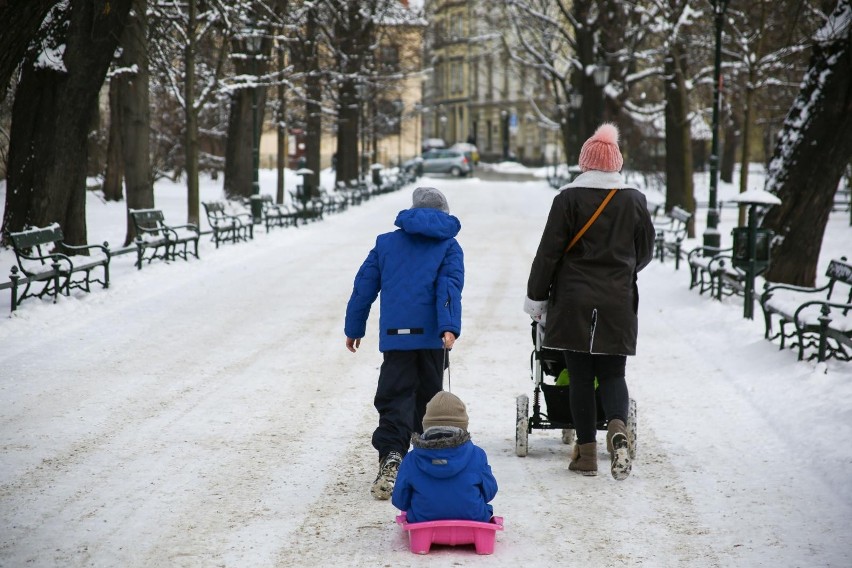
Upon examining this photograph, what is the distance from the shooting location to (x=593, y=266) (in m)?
5.87

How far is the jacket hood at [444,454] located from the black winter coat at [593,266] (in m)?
1.15

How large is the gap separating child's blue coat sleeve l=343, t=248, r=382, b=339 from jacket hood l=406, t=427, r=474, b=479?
3.80 ft

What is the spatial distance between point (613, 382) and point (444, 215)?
50.8 inches

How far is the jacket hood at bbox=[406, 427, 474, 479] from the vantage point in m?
4.87

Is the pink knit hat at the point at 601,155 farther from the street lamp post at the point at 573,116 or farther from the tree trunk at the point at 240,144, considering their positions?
the street lamp post at the point at 573,116

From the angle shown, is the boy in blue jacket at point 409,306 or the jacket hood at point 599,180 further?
the jacket hood at point 599,180

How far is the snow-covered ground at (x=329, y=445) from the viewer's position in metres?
5.00

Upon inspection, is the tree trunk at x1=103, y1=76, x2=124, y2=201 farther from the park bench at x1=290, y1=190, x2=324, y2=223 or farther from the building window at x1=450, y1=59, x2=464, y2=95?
the building window at x1=450, y1=59, x2=464, y2=95

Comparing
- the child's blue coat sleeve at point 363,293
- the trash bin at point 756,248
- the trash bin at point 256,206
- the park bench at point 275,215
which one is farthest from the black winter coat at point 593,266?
the trash bin at point 256,206

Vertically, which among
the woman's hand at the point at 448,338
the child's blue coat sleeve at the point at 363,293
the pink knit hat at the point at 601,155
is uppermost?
the pink knit hat at the point at 601,155

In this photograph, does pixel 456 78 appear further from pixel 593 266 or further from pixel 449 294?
pixel 449 294

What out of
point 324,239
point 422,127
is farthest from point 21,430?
point 422,127

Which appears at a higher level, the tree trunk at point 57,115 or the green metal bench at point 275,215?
the tree trunk at point 57,115

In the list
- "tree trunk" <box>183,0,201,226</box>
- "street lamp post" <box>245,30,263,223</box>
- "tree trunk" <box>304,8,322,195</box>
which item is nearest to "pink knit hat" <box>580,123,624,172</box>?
"tree trunk" <box>183,0,201,226</box>
